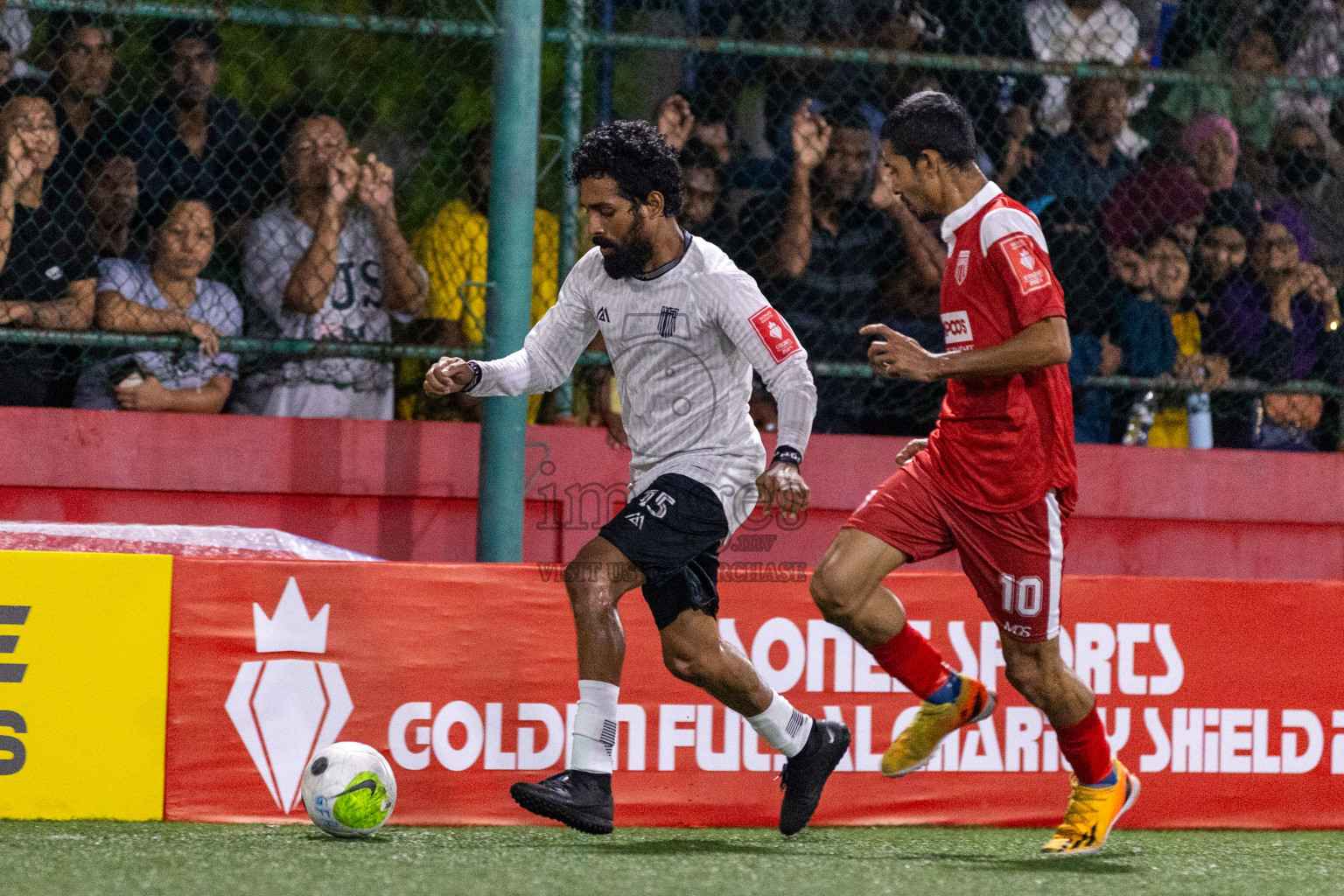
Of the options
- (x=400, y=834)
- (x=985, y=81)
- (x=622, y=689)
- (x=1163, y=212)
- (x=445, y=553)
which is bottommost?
(x=400, y=834)

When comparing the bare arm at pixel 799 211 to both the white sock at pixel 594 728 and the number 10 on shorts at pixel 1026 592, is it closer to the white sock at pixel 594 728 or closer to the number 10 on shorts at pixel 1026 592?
the number 10 on shorts at pixel 1026 592

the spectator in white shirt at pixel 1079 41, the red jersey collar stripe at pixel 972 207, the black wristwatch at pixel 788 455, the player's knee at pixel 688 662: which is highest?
the spectator in white shirt at pixel 1079 41

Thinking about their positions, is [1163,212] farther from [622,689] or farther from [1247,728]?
[622,689]

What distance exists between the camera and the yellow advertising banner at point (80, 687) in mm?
4660

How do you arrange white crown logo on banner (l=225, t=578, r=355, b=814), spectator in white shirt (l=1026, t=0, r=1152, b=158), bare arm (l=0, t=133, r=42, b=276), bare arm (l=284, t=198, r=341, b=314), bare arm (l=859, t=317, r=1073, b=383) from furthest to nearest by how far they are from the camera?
spectator in white shirt (l=1026, t=0, r=1152, b=158), bare arm (l=284, t=198, r=341, b=314), bare arm (l=0, t=133, r=42, b=276), white crown logo on banner (l=225, t=578, r=355, b=814), bare arm (l=859, t=317, r=1073, b=383)

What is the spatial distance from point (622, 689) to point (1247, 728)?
6.88ft

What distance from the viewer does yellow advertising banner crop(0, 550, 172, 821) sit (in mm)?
4660

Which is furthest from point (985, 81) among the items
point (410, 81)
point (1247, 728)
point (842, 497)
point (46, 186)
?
point (46, 186)

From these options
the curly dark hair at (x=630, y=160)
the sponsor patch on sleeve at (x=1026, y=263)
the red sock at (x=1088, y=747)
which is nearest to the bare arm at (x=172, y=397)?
the curly dark hair at (x=630, y=160)

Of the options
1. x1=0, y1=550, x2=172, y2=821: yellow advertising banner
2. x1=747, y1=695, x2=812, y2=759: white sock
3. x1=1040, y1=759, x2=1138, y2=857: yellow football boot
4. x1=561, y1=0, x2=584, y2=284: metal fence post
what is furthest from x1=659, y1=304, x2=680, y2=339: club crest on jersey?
x1=561, y1=0, x2=584, y2=284: metal fence post

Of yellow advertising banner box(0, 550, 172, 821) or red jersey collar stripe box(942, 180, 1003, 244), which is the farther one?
yellow advertising banner box(0, 550, 172, 821)

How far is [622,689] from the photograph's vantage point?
16.5 feet

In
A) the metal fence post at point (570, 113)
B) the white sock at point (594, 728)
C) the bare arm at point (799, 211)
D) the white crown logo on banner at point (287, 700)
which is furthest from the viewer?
the bare arm at point (799, 211)

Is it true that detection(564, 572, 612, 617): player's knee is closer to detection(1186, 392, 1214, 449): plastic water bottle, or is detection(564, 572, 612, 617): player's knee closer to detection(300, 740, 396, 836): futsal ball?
detection(300, 740, 396, 836): futsal ball
